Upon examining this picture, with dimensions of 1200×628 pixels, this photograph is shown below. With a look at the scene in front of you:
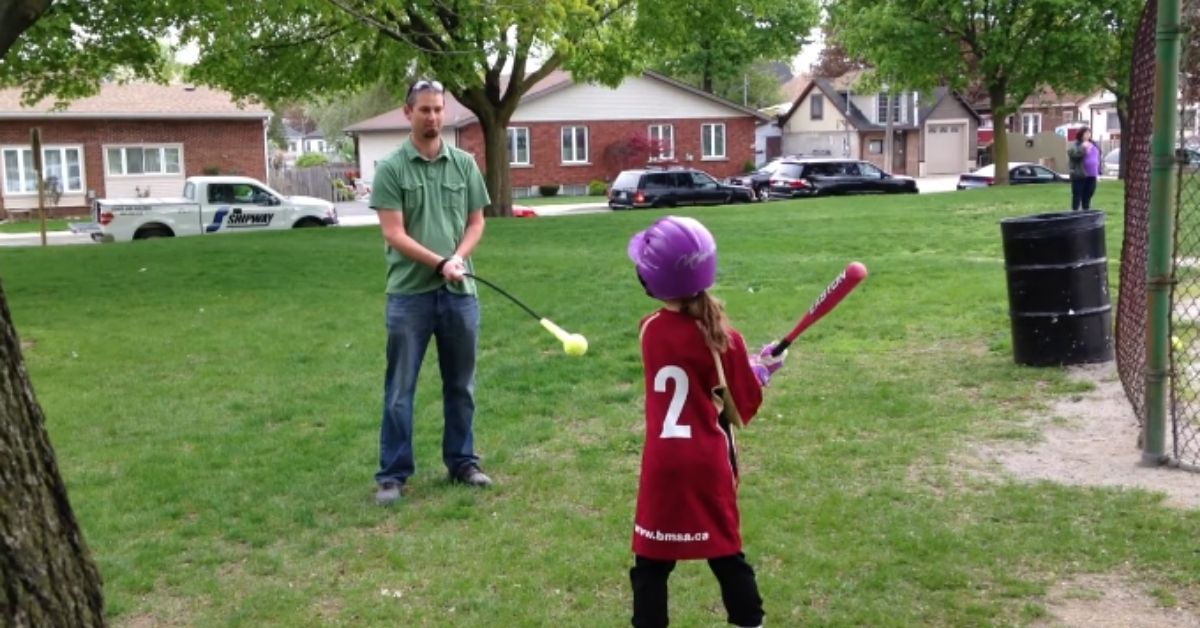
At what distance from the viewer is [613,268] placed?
14148 mm

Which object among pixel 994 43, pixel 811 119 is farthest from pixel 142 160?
pixel 811 119

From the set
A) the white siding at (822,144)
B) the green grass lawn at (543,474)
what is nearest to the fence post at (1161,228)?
the green grass lawn at (543,474)

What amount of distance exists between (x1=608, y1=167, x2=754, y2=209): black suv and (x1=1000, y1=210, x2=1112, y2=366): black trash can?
82.4ft

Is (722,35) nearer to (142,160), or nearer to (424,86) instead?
(424,86)

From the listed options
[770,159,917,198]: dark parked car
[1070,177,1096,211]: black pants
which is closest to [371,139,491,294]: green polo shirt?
[1070,177,1096,211]: black pants

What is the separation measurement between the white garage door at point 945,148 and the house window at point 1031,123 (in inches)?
478

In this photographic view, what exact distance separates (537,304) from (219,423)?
4.74m

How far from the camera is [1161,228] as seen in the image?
5.40m

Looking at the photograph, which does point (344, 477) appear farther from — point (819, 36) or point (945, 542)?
point (819, 36)

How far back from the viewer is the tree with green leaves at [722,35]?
76.5 ft

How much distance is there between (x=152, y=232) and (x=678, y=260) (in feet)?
74.8

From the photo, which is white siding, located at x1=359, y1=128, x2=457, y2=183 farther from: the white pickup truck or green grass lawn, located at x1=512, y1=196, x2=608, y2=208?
the white pickup truck

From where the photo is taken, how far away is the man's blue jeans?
17.0ft

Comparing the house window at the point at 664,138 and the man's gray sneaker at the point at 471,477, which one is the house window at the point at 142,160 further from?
the man's gray sneaker at the point at 471,477
